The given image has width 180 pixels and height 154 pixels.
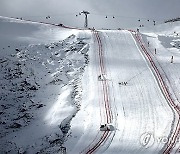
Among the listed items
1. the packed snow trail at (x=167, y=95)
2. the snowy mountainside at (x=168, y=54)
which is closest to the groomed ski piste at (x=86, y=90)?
the packed snow trail at (x=167, y=95)

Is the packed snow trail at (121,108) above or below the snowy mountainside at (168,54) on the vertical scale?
below

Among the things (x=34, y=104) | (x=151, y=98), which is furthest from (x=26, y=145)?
(x=151, y=98)

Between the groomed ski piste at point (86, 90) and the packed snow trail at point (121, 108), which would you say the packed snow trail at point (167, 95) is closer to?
the groomed ski piste at point (86, 90)

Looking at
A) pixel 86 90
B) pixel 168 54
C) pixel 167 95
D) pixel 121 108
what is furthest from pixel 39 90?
pixel 168 54

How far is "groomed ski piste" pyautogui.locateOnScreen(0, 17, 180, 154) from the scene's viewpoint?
29467mm

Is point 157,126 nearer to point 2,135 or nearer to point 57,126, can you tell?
point 57,126

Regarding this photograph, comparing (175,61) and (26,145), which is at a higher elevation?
(175,61)

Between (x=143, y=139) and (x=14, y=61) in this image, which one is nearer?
(x=143, y=139)

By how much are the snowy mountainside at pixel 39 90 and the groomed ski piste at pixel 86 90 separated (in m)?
0.10

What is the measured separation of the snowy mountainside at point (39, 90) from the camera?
32.5 metres

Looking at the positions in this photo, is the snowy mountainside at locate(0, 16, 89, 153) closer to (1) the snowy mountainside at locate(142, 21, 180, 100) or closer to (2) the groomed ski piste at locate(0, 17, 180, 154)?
(2) the groomed ski piste at locate(0, 17, 180, 154)

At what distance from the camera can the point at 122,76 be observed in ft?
135

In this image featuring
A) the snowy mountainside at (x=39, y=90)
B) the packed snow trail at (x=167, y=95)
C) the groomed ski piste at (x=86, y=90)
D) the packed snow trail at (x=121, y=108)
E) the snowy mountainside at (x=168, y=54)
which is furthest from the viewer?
the snowy mountainside at (x=168, y=54)

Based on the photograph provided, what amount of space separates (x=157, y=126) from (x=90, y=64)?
15.8m
